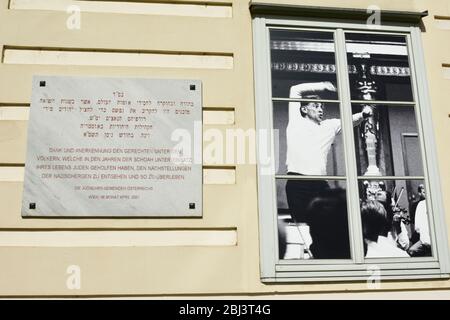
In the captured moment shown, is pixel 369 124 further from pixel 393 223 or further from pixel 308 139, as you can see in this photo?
pixel 393 223

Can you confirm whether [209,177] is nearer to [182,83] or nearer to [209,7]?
[182,83]

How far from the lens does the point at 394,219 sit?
3.48m

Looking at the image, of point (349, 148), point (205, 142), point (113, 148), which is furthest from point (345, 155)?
point (113, 148)

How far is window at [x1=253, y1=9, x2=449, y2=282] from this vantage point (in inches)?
132

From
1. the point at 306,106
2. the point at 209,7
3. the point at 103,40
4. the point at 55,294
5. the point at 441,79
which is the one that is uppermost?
the point at 209,7

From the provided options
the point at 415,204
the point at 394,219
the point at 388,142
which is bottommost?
the point at 394,219

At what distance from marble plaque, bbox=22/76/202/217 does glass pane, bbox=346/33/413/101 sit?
128cm

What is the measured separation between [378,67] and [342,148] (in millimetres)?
785

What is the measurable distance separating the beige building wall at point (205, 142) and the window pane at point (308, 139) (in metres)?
0.25

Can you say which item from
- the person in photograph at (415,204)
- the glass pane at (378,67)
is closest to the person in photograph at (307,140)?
the glass pane at (378,67)

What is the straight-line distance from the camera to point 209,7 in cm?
373

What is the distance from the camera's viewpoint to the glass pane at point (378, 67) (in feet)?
12.3

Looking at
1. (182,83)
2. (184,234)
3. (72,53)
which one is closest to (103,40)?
(72,53)

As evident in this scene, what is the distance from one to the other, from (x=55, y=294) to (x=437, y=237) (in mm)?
2716
